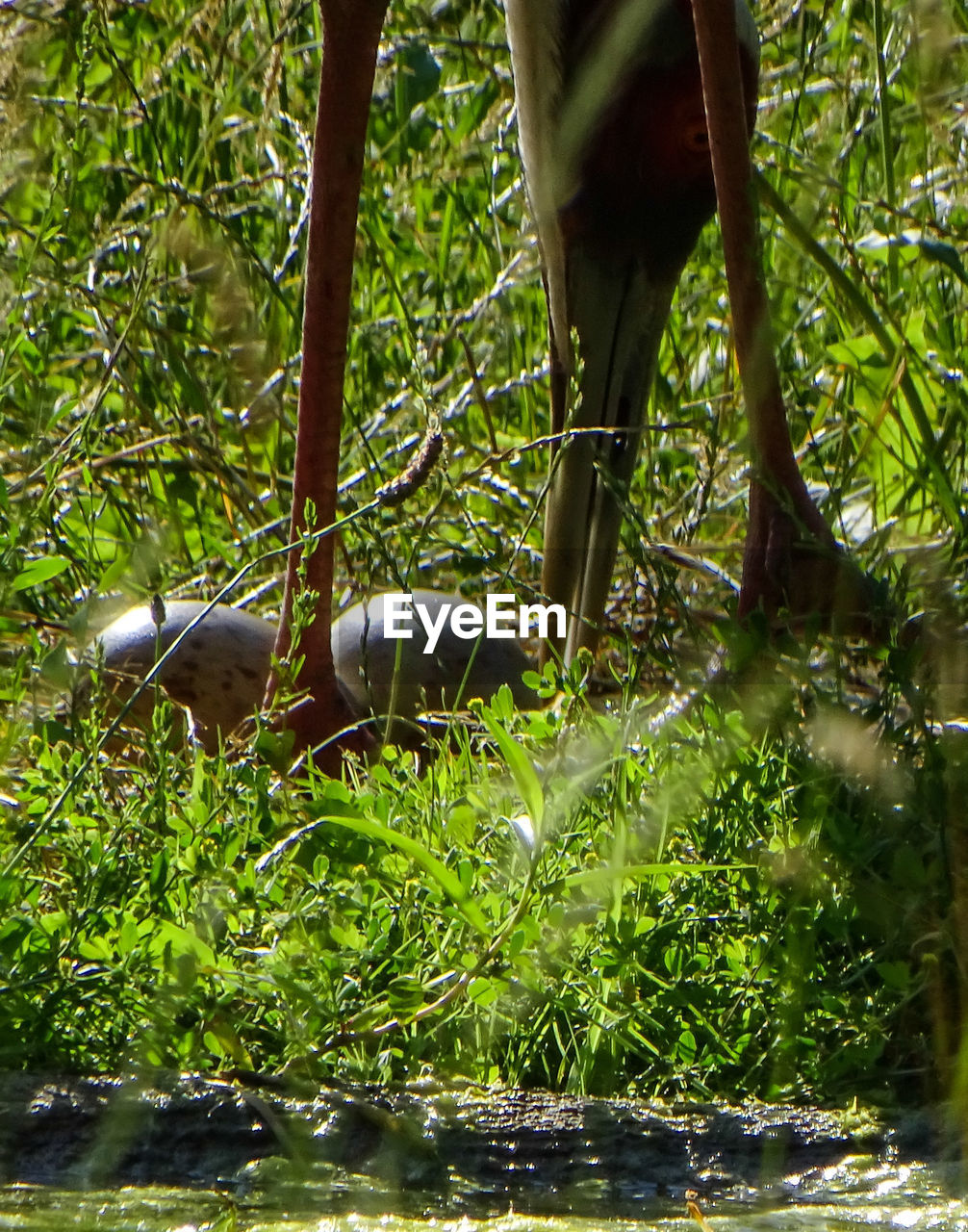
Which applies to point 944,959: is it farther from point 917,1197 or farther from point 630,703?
point 630,703

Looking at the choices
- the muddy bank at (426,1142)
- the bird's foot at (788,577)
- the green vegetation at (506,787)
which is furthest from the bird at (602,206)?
the muddy bank at (426,1142)

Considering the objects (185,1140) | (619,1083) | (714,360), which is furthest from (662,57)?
(185,1140)

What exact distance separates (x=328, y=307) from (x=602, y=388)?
55 cm

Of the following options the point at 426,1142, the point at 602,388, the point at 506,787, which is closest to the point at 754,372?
the point at 602,388

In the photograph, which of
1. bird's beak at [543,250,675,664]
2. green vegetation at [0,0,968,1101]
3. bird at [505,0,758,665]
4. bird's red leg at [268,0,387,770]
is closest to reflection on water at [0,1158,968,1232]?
green vegetation at [0,0,968,1101]

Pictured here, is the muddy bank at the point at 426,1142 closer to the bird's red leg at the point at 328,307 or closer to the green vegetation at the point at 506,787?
the green vegetation at the point at 506,787

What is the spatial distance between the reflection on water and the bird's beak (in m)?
1.38

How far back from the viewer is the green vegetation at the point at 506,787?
4.53 ft

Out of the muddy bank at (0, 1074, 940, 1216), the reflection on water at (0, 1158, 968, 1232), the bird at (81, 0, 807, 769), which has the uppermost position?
the bird at (81, 0, 807, 769)

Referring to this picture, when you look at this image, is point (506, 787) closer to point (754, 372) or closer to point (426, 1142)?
point (426, 1142)

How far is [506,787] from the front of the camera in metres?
1.80

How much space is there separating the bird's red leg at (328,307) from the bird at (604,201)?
40 cm

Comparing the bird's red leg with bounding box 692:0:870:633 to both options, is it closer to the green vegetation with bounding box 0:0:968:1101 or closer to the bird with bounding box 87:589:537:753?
the green vegetation with bounding box 0:0:968:1101

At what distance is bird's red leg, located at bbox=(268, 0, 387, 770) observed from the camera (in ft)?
7.02
